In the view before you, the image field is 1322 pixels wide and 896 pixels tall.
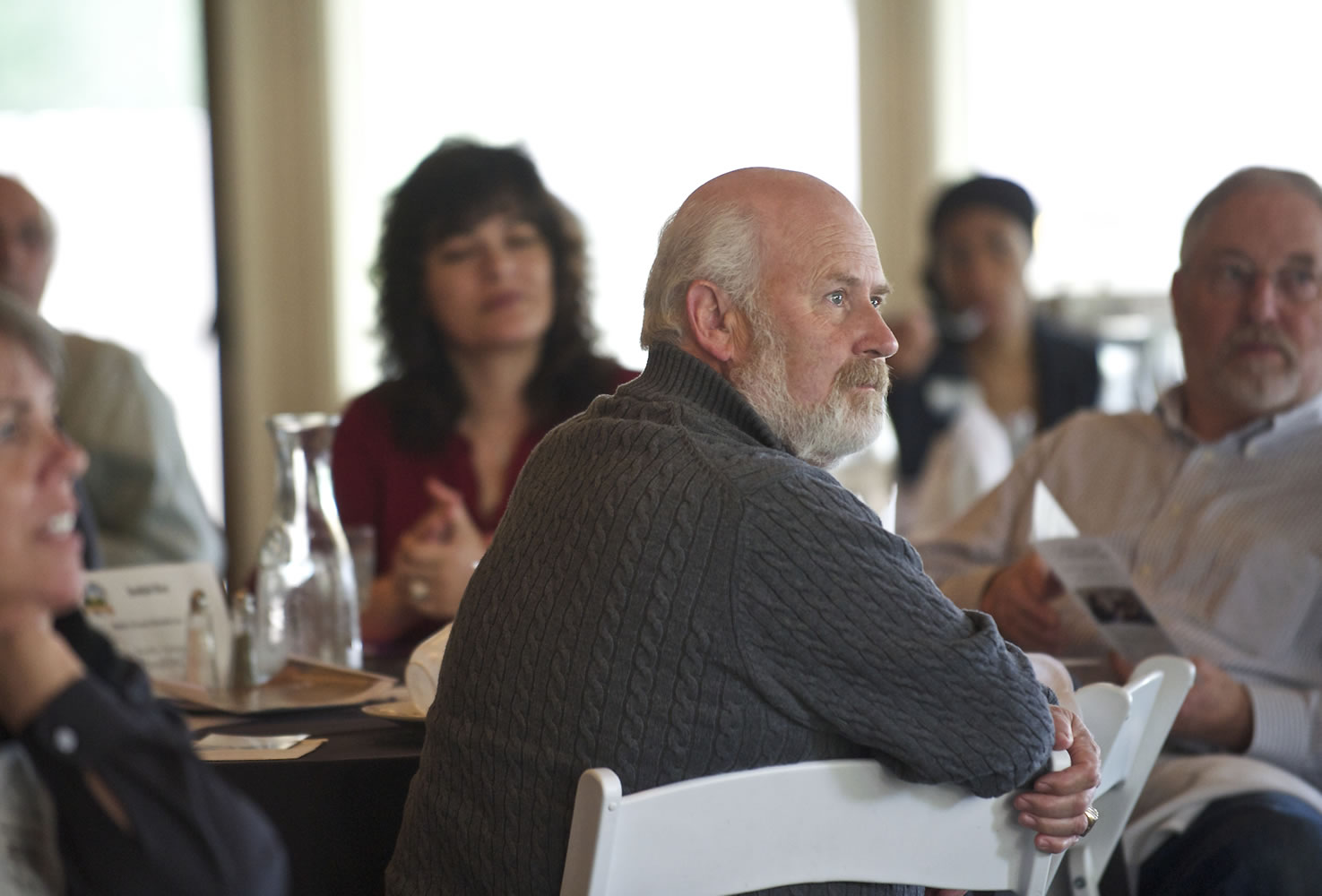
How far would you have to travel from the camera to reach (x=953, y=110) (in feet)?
18.9

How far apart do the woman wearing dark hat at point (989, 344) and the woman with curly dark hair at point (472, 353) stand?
65.5 inches

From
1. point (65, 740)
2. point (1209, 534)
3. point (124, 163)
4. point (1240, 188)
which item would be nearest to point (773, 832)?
point (65, 740)

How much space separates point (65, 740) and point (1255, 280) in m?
1.92

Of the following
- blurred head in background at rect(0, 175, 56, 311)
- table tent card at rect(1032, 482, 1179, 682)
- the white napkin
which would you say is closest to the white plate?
the white napkin

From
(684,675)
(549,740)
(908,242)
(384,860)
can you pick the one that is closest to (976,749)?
(684,675)

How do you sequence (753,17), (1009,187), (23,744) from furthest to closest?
(753,17), (1009,187), (23,744)

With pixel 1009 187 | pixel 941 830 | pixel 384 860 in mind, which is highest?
pixel 1009 187

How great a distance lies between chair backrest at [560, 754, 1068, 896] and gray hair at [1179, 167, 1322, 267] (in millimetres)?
1354

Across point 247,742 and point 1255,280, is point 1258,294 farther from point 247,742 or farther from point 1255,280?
point 247,742

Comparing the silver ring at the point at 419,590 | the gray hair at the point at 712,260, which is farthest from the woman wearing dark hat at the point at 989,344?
the gray hair at the point at 712,260

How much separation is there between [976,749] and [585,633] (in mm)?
357

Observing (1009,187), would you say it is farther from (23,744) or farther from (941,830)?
(23,744)

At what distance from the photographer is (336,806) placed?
147cm

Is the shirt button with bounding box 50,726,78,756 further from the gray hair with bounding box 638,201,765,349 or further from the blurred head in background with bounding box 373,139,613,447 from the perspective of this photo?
the blurred head in background with bounding box 373,139,613,447
